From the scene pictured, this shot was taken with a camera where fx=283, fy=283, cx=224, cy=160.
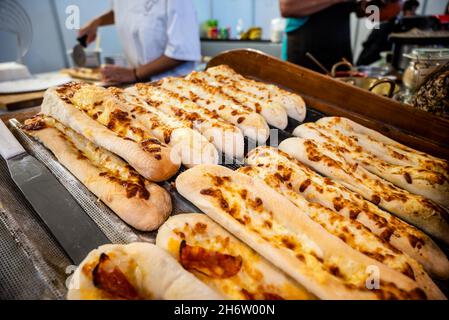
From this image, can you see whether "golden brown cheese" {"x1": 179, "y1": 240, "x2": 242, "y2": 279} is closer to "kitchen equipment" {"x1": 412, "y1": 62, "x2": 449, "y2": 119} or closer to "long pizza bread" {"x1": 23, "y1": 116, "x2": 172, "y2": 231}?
"long pizza bread" {"x1": 23, "y1": 116, "x2": 172, "y2": 231}

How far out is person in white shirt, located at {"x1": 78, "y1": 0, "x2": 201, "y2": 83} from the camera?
401 centimetres

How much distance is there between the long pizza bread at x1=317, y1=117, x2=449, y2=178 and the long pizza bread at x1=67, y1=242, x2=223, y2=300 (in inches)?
66.3

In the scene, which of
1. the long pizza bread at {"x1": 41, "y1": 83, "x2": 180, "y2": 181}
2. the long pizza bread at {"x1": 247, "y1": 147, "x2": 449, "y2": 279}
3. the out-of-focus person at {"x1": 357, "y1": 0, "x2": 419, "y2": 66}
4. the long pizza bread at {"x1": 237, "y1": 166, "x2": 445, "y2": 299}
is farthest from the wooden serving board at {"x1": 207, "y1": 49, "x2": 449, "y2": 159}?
the out-of-focus person at {"x1": 357, "y1": 0, "x2": 419, "y2": 66}

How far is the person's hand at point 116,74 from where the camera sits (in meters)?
4.13

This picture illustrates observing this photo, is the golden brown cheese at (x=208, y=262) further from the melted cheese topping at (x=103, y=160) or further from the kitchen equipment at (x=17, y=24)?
the kitchen equipment at (x=17, y=24)

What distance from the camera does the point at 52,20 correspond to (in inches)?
272

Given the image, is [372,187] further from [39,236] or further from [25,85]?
[25,85]

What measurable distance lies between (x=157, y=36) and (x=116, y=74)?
2.79 feet

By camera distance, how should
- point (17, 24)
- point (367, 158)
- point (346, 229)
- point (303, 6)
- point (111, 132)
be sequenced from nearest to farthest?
1. point (346, 229)
2. point (111, 132)
3. point (367, 158)
4. point (303, 6)
5. point (17, 24)

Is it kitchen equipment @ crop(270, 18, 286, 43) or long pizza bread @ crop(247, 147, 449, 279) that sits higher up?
kitchen equipment @ crop(270, 18, 286, 43)

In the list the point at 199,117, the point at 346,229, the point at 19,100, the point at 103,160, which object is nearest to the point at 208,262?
the point at 346,229

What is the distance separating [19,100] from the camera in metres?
3.51
